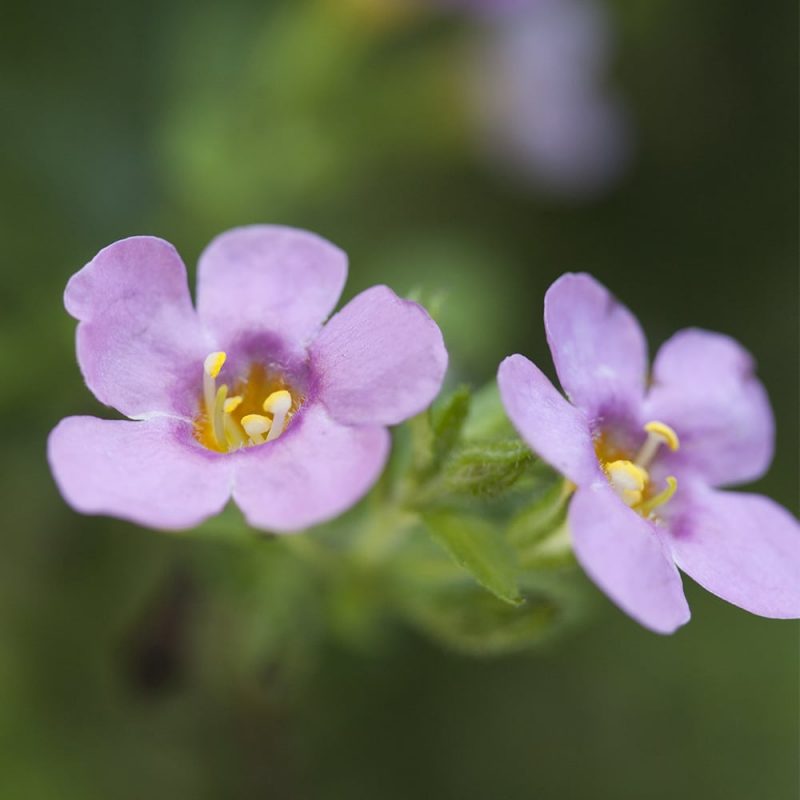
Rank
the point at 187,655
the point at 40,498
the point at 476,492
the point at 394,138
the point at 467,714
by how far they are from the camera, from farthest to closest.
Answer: the point at 394,138 → the point at 467,714 → the point at 40,498 → the point at 187,655 → the point at 476,492

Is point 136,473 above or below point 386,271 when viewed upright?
above

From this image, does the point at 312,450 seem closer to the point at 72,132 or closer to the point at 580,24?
the point at 72,132

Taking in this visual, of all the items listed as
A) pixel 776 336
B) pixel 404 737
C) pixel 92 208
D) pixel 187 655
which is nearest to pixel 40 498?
→ pixel 187 655

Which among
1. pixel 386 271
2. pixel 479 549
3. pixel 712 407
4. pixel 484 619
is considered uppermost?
pixel 712 407

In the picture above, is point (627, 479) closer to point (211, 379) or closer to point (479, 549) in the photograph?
point (479, 549)

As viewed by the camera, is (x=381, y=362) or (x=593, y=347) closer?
(x=381, y=362)

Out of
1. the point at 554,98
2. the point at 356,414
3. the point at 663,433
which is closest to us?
the point at 356,414

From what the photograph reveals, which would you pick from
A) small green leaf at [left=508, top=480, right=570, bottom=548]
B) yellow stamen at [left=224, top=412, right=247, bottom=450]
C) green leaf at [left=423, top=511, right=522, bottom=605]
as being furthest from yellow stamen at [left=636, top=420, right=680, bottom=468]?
yellow stamen at [left=224, top=412, right=247, bottom=450]

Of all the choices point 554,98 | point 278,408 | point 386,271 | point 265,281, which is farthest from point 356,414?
point 554,98

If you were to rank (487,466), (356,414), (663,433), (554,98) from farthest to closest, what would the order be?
(554,98) → (663,433) → (487,466) → (356,414)
